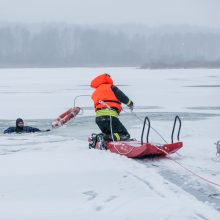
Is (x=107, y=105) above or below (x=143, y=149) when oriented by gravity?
above

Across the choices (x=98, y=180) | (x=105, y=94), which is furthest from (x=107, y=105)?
(x=98, y=180)

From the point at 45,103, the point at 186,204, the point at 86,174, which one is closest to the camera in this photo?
the point at 186,204

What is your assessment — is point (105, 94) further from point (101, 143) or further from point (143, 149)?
point (143, 149)

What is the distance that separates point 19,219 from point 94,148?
4421 mm

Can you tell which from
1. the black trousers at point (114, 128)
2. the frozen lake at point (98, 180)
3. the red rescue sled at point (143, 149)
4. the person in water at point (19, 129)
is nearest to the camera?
the frozen lake at point (98, 180)

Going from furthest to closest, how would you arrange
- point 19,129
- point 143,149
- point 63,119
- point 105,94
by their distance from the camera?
point 63,119
point 19,129
point 105,94
point 143,149

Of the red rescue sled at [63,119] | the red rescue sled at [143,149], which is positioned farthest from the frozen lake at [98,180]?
the red rescue sled at [63,119]

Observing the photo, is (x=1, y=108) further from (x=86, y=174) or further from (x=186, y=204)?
(x=186, y=204)

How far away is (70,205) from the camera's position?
4.83 m

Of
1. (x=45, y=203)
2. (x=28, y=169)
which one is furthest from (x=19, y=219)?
(x=28, y=169)

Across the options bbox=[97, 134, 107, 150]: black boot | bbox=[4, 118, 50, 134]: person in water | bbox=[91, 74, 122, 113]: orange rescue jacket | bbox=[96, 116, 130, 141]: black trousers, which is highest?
bbox=[91, 74, 122, 113]: orange rescue jacket

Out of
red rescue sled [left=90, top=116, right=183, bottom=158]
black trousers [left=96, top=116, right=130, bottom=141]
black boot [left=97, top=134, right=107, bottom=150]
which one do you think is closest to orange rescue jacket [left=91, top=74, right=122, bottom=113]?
black trousers [left=96, top=116, right=130, bottom=141]

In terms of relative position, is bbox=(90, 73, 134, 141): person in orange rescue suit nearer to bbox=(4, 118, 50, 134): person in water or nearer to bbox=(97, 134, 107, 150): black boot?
bbox=(97, 134, 107, 150): black boot

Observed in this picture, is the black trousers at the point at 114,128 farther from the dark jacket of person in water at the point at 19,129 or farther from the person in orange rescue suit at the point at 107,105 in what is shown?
the dark jacket of person in water at the point at 19,129
